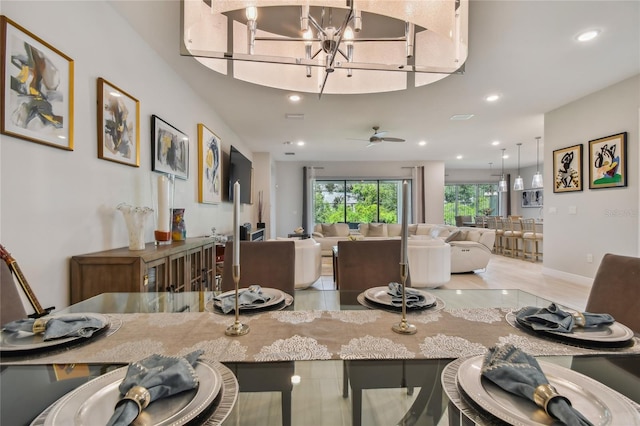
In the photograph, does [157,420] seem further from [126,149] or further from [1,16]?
[126,149]

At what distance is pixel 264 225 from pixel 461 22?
6.37m

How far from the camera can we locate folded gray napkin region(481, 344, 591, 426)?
1.62ft

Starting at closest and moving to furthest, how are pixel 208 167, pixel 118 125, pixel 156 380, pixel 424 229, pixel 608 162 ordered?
pixel 156 380
pixel 118 125
pixel 608 162
pixel 208 167
pixel 424 229

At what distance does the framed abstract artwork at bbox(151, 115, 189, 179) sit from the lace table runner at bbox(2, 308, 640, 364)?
1.98 metres

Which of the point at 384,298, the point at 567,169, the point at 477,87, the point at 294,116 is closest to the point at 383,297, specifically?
the point at 384,298

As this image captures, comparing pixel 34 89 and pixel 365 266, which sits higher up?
pixel 34 89

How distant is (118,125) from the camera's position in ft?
7.22

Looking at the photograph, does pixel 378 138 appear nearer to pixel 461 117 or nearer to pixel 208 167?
pixel 461 117

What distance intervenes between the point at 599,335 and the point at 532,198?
1150 centimetres

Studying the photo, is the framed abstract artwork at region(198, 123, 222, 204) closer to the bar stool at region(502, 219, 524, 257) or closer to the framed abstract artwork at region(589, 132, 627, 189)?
the framed abstract artwork at region(589, 132, 627, 189)

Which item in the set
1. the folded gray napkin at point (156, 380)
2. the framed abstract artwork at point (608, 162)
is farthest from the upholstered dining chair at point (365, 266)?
the framed abstract artwork at point (608, 162)

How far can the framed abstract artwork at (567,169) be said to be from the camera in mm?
4320

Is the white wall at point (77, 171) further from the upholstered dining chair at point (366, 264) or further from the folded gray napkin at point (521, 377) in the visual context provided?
the folded gray napkin at point (521, 377)

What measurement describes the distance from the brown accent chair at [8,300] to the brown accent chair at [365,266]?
1.45 meters
